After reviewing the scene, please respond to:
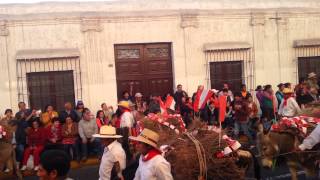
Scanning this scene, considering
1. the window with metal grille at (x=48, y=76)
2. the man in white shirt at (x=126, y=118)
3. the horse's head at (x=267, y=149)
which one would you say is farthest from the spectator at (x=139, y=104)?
the horse's head at (x=267, y=149)

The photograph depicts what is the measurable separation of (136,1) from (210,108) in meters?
4.78

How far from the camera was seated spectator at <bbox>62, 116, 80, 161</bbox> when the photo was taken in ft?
44.0

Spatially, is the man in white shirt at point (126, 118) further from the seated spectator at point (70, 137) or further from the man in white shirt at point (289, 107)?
the man in white shirt at point (289, 107)

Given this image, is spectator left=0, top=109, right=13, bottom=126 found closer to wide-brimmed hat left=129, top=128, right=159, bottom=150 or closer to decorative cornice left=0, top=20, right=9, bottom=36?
decorative cornice left=0, top=20, right=9, bottom=36

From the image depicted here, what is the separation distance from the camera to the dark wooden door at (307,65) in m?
19.1

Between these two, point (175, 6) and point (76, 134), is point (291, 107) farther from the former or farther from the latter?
point (175, 6)

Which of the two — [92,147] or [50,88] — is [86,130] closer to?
[92,147]

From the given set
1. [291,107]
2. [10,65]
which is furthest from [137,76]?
[291,107]

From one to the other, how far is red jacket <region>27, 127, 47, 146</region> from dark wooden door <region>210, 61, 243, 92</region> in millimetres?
7176

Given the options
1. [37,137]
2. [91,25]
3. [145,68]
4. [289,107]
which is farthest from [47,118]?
[289,107]

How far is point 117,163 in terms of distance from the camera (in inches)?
292

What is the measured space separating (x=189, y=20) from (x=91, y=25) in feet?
11.3

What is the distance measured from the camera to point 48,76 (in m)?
16.3

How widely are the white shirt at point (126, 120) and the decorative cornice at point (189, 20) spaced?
6.24m
